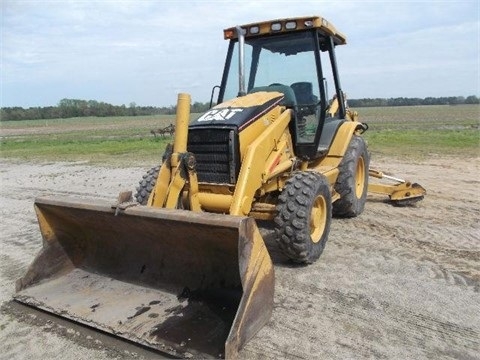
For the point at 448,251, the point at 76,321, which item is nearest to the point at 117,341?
the point at 76,321

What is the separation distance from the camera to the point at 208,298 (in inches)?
148

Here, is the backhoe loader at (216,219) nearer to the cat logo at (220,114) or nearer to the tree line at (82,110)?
the cat logo at (220,114)

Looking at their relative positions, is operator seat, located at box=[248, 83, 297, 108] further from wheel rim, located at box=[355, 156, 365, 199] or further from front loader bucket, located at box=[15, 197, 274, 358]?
front loader bucket, located at box=[15, 197, 274, 358]

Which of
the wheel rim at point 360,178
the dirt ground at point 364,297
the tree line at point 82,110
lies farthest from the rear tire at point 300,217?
the tree line at point 82,110

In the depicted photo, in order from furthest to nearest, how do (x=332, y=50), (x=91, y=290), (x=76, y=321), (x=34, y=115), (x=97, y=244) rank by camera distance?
(x=34, y=115) < (x=332, y=50) < (x=97, y=244) < (x=91, y=290) < (x=76, y=321)

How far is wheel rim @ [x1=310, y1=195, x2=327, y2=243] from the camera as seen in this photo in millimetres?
4727

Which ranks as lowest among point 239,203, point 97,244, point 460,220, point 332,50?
point 460,220

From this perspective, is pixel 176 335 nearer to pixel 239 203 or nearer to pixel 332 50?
pixel 239 203

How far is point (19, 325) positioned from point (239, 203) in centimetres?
210

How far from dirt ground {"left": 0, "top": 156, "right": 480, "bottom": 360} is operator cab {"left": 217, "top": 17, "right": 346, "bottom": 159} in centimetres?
144

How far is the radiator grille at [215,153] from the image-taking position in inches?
179

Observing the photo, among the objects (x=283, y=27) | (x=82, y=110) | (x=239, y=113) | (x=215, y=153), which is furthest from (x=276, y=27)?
(x=82, y=110)

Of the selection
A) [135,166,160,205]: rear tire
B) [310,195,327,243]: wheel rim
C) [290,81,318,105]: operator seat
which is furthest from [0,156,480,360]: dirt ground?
[290,81,318,105]: operator seat

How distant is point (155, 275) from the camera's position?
4.12 m
